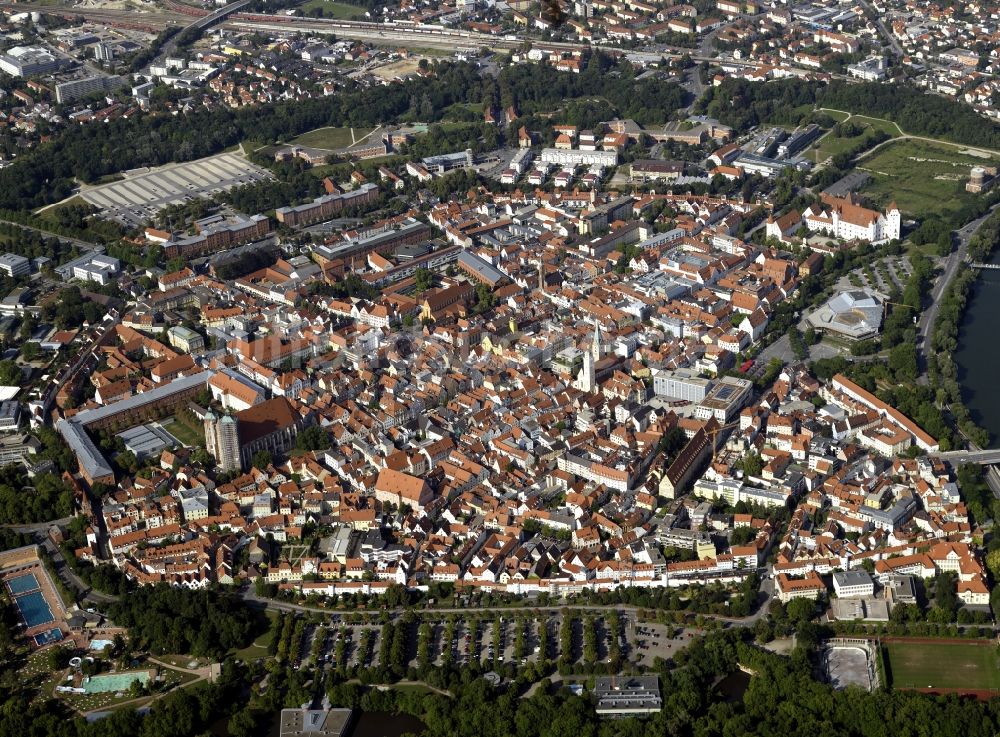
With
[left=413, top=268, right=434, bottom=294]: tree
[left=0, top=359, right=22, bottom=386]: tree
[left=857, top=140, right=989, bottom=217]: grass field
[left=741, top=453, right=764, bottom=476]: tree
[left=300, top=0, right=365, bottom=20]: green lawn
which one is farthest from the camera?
[left=300, top=0, right=365, bottom=20]: green lawn

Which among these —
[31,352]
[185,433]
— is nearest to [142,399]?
[185,433]

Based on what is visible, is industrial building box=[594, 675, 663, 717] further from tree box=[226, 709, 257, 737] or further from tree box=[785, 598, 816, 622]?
tree box=[226, 709, 257, 737]

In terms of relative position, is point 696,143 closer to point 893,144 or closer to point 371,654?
point 893,144

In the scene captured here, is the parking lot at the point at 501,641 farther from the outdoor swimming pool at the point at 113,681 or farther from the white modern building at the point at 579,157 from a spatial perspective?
the white modern building at the point at 579,157

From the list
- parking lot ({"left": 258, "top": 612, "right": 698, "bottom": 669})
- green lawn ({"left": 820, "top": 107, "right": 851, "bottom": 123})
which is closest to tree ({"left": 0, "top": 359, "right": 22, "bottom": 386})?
parking lot ({"left": 258, "top": 612, "right": 698, "bottom": 669})

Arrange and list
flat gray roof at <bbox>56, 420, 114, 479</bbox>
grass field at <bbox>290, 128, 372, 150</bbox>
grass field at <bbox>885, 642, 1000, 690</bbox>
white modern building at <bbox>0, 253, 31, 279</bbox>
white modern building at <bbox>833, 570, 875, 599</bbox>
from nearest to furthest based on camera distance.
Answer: grass field at <bbox>885, 642, 1000, 690</bbox>, white modern building at <bbox>833, 570, 875, 599</bbox>, flat gray roof at <bbox>56, 420, 114, 479</bbox>, white modern building at <bbox>0, 253, 31, 279</bbox>, grass field at <bbox>290, 128, 372, 150</bbox>

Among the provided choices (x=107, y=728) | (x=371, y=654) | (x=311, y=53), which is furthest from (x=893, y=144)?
(x=107, y=728)
